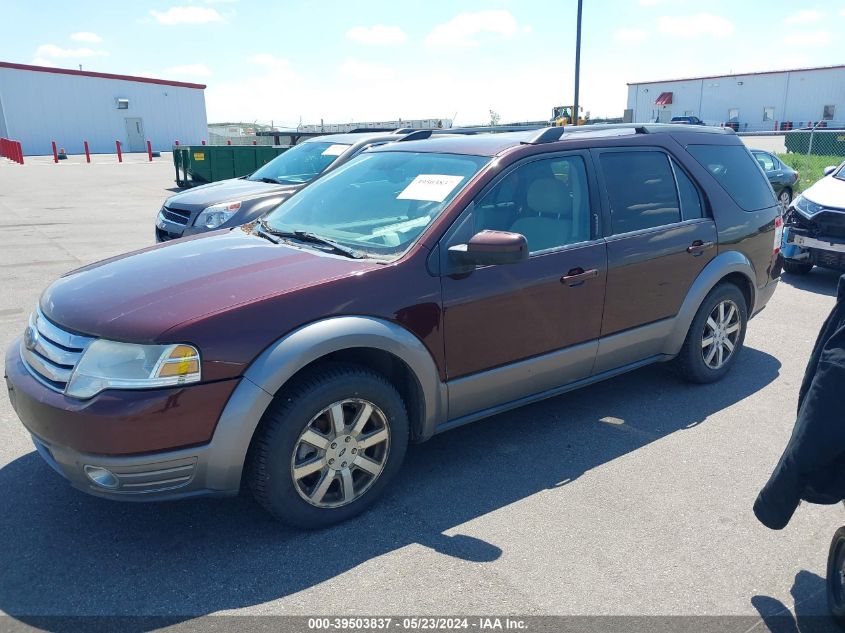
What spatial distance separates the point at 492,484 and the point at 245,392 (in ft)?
4.88

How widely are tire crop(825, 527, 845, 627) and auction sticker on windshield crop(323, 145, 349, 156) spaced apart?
25.4 ft

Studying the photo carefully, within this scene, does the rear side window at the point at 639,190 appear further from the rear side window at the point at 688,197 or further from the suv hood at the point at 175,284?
the suv hood at the point at 175,284

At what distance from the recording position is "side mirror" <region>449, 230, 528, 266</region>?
322 centimetres

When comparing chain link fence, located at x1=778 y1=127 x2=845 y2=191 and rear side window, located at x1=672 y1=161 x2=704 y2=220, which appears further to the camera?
chain link fence, located at x1=778 y1=127 x2=845 y2=191

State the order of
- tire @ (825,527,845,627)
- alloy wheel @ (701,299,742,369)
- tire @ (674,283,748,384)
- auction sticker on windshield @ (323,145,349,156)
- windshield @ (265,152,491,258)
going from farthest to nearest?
auction sticker on windshield @ (323,145,349,156) → alloy wheel @ (701,299,742,369) → tire @ (674,283,748,384) → windshield @ (265,152,491,258) → tire @ (825,527,845,627)

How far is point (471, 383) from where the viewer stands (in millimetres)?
3568

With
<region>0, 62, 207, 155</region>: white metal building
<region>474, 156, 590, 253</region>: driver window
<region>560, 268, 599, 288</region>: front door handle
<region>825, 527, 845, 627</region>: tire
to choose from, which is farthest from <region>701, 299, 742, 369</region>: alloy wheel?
<region>0, 62, 207, 155</region>: white metal building

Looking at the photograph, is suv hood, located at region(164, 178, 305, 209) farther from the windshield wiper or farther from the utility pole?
the utility pole

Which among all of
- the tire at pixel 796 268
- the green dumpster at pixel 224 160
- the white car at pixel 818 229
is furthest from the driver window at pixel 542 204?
the green dumpster at pixel 224 160

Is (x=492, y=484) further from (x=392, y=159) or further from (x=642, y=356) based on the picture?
(x=392, y=159)

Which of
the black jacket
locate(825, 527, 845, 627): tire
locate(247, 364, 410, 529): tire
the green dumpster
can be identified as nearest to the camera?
the black jacket

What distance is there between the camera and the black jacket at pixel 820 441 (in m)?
2.15

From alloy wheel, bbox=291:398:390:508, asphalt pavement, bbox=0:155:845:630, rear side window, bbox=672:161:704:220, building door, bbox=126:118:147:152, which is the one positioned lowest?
asphalt pavement, bbox=0:155:845:630

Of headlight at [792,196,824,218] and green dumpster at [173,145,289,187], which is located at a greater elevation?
green dumpster at [173,145,289,187]
